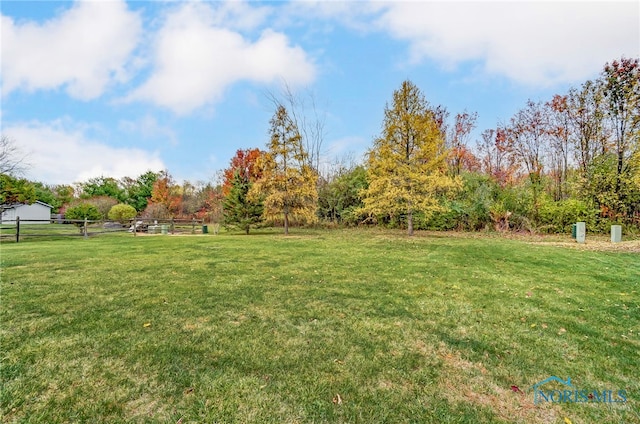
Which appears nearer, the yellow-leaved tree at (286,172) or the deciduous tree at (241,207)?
the yellow-leaved tree at (286,172)

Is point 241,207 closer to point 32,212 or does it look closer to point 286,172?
point 286,172

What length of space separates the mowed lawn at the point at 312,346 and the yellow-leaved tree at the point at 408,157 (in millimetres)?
7341

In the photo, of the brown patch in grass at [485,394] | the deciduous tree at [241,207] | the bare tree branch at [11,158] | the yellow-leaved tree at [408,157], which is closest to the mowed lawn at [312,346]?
the brown patch in grass at [485,394]

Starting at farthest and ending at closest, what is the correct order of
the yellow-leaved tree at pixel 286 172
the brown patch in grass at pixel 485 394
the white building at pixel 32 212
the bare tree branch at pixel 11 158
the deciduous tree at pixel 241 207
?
the white building at pixel 32 212 < the deciduous tree at pixel 241 207 < the yellow-leaved tree at pixel 286 172 < the bare tree branch at pixel 11 158 < the brown patch in grass at pixel 485 394

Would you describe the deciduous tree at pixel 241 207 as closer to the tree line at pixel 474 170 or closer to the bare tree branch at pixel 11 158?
the tree line at pixel 474 170

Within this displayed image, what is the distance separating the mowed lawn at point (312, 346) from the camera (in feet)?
6.71

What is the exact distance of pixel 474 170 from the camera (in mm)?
21734

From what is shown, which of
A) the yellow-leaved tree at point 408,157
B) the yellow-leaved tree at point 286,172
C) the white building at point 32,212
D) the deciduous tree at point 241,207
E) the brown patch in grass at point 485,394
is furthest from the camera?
the white building at point 32,212

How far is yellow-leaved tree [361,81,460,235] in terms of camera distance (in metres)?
13.0

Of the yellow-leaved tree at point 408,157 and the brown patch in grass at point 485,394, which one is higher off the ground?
the yellow-leaved tree at point 408,157

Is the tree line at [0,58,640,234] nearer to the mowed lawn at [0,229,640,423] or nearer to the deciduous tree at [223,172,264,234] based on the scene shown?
the deciduous tree at [223,172,264,234]

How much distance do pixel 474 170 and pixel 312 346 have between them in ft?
74.3

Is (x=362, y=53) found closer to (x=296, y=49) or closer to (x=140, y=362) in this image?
(x=296, y=49)

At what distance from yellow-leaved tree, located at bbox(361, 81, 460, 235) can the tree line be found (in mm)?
46
